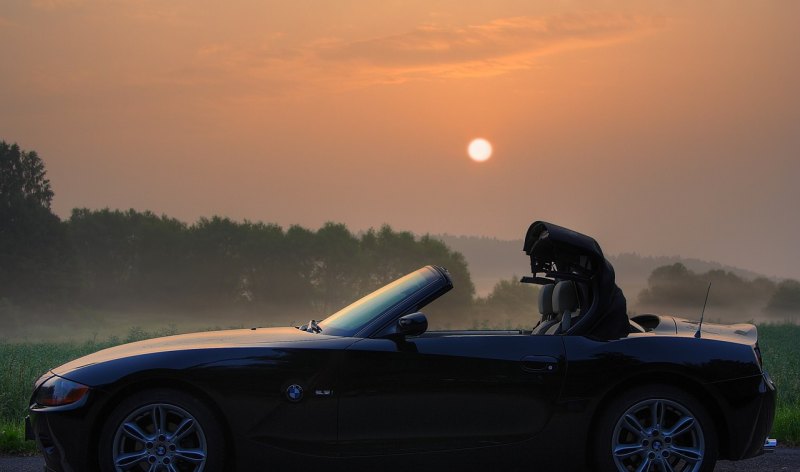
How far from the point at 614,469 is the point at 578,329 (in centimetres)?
92

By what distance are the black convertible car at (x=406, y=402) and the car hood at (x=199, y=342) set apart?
34mm

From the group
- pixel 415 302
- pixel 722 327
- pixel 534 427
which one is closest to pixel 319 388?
pixel 415 302

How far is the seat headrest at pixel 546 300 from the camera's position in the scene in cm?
738

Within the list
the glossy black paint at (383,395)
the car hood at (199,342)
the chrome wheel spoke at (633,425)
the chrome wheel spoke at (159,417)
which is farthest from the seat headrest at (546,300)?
the chrome wheel spoke at (159,417)

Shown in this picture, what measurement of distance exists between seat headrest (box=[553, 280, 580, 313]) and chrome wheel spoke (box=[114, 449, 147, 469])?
295 centimetres

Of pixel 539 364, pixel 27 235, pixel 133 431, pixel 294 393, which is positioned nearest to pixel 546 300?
pixel 539 364

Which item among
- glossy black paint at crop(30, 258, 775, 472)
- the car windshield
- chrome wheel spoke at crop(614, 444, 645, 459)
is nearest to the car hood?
glossy black paint at crop(30, 258, 775, 472)

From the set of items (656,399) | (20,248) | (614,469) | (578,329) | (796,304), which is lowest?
(614,469)

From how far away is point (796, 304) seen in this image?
216ft

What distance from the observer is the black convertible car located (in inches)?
241

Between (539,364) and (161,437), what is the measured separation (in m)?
2.38

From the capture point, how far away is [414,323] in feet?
19.9

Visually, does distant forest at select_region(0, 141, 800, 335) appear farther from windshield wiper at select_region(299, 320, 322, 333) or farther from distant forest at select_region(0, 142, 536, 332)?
windshield wiper at select_region(299, 320, 322, 333)

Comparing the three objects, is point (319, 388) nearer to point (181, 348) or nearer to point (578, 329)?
point (181, 348)
